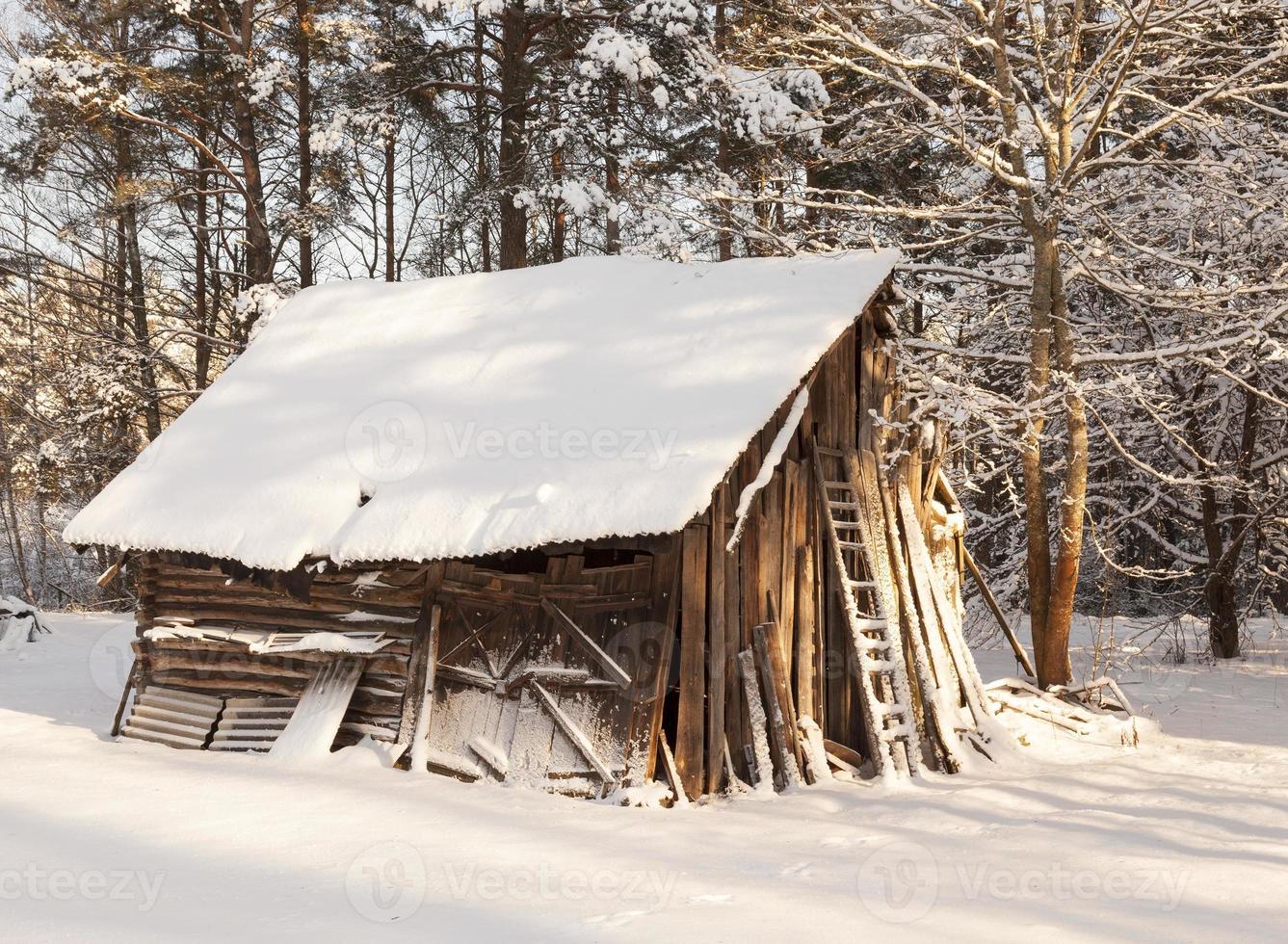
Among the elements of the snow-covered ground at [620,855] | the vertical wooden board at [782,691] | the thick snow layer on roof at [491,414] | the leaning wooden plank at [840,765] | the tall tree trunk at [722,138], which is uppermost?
the tall tree trunk at [722,138]

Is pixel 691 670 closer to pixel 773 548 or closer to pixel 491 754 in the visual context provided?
pixel 773 548

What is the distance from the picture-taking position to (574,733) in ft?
27.7

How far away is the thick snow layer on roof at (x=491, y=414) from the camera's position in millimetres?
8578

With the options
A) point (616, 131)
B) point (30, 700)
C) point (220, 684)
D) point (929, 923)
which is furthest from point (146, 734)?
point (616, 131)

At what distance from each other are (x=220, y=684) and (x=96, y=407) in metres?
11.9

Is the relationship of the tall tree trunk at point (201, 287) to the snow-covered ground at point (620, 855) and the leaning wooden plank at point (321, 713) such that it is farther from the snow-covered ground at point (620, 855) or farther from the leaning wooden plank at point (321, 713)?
the leaning wooden plank at point (321, 713)

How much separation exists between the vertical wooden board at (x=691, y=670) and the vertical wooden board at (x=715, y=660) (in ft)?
0.41

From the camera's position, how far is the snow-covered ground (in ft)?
18.1

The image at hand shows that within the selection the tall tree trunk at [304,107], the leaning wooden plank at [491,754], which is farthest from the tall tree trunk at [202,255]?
the leaning wooden plank at [491,754]

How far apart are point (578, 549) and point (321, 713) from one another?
2.88m

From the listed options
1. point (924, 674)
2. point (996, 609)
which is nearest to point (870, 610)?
point (924, 674)

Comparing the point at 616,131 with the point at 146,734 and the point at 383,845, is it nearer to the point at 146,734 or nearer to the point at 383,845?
the point at 146,734

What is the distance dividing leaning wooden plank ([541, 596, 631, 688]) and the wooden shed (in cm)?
2

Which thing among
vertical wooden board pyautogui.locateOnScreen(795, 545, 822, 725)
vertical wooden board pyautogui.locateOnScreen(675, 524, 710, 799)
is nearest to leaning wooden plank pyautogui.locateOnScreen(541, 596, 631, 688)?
vertical wooden board pyautogui.locateOnScreen(675, 524, 710, 799)
